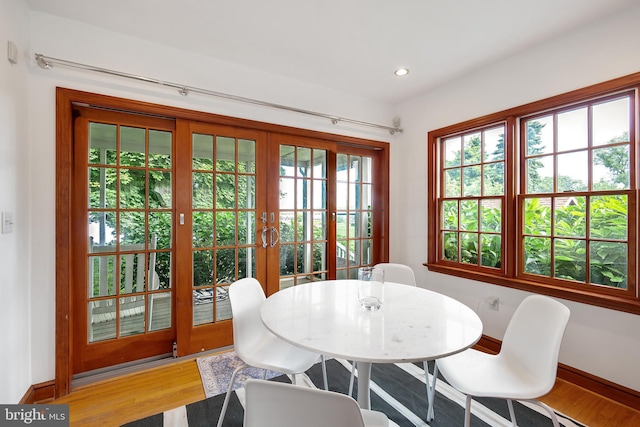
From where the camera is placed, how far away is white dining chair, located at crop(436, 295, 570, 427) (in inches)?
50.9

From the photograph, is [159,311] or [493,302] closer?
[159,311]

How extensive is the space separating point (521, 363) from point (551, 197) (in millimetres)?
1493

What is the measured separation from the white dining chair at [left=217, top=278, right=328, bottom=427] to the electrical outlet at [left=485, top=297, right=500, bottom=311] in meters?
1.71

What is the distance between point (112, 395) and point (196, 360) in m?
0.60

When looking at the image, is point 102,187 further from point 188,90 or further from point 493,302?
point 493,302

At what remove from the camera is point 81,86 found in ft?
6.74

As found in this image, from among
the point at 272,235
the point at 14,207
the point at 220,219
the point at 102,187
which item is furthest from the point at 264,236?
the point at 14,207

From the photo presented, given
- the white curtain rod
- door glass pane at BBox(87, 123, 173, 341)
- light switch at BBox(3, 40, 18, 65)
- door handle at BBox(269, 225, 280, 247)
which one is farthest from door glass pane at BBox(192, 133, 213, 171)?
light switch at BBox(3, 40, 18, 65)

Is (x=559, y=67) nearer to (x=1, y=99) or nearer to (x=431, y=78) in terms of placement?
(x=431, y=78)

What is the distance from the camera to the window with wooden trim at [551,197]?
2.00m

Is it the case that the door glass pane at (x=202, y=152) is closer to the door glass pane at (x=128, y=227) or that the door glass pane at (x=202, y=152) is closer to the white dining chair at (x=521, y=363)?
the door glass pane at (x=128, y=227)

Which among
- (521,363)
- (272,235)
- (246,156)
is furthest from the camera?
(272,235)

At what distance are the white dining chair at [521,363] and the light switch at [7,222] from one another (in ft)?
8.18

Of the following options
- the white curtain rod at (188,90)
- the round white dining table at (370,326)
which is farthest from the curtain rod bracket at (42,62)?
the round white dining table at (370,326)
